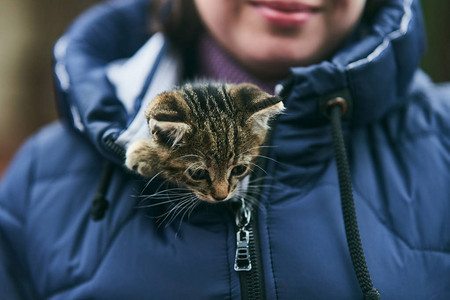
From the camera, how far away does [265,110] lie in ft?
3.24

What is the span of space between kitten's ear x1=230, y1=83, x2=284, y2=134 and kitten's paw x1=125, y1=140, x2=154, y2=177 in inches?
9.9

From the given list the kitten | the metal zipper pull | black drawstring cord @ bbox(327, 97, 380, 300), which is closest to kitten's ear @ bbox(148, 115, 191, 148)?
the kitten

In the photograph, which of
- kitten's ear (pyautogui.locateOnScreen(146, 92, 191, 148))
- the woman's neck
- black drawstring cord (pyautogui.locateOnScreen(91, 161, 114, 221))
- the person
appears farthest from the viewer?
the woman's neck

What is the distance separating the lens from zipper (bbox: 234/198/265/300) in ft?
3.19

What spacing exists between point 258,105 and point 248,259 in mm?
Result: 353

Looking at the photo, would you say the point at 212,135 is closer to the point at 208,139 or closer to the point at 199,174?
the point at 208,139

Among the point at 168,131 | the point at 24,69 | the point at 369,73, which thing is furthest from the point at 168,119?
the point at 24,69

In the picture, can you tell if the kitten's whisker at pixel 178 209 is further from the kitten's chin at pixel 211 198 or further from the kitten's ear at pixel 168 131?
the kitten's ear at pixel 168 131

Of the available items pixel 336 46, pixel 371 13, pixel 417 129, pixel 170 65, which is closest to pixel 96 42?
pixel 170 65

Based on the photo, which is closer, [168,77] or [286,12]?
[286,12]

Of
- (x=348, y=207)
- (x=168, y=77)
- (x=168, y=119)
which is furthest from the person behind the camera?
(x=168, y=77)

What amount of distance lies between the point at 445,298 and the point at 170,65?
38.9 inches

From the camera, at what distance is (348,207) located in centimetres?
102

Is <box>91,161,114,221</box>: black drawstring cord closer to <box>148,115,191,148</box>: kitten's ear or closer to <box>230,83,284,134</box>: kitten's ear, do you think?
<box>148,115,191,148</box>: kitten's ear
